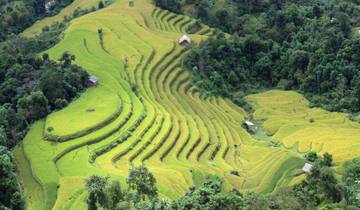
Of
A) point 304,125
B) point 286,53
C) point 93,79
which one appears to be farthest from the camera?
point 286,53

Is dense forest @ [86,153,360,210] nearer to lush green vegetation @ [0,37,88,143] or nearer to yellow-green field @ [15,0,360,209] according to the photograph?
yellow-green field @ [15,0,360,209]

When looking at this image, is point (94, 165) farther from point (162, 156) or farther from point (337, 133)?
point (337, 133)

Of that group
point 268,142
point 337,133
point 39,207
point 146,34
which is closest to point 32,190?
point 39,207

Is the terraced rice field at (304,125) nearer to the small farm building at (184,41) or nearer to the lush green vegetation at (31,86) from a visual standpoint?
the small farm building at (184,41)

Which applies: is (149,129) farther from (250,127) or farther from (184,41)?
(184,41)

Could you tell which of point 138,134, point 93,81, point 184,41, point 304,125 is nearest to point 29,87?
point 93,81

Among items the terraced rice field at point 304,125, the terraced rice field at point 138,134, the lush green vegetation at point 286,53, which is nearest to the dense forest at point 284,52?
the lush green vegetation at point 286,53

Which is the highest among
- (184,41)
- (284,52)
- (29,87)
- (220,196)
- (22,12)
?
(220,196)
